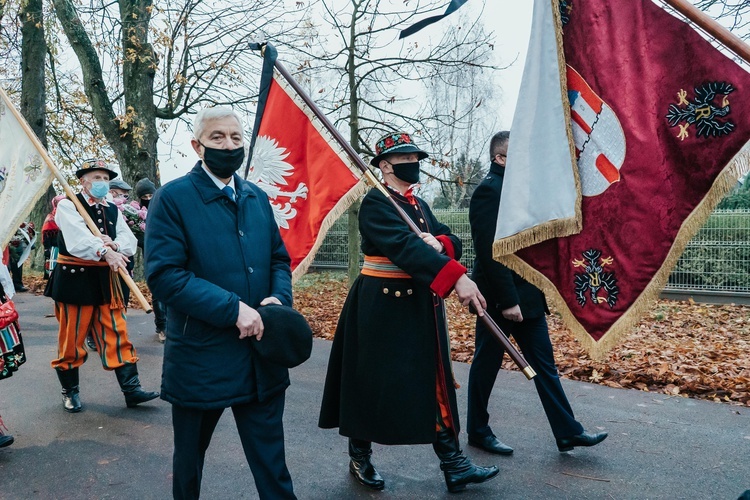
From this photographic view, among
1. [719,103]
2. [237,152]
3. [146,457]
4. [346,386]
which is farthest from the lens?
[146,457]

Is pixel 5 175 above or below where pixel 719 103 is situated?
below

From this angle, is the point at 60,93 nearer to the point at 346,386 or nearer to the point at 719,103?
the point at 346,386

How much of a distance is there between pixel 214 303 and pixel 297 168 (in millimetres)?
1983

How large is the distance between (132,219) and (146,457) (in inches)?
191

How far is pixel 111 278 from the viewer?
17.4 feet

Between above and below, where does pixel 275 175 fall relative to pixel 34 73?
below

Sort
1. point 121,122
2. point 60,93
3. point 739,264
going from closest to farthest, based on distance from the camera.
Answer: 1. point 739,264
2. point 121,122
3. point 60,93

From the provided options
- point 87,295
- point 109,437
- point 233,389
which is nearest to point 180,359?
point 233,389

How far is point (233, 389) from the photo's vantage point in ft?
9.00

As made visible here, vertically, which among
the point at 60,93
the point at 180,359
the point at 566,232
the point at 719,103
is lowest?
the point at 180,359

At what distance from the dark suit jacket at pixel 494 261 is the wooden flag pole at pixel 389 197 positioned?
0.26 meters

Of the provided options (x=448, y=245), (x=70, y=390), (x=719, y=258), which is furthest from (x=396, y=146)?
(x=719, y=258)

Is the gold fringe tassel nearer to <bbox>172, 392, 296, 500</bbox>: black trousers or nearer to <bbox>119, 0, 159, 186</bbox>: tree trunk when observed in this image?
<bbox>172, 392, 296, 500</bbox>: black trousers

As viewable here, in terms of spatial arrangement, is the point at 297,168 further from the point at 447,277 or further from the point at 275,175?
the point at 447,277
